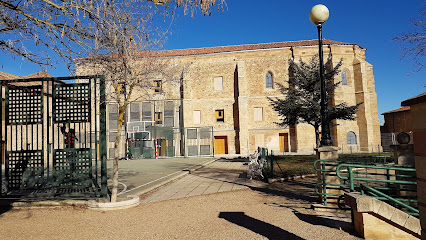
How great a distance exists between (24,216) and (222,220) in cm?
420

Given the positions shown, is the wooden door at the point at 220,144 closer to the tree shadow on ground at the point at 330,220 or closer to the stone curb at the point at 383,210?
the tree shadow on ground at the point at 330,220

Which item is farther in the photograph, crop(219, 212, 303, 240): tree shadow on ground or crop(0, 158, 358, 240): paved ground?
crop(0, 158, 358, 240): paved ground

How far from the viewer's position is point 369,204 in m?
3.63

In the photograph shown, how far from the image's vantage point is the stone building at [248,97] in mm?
32406

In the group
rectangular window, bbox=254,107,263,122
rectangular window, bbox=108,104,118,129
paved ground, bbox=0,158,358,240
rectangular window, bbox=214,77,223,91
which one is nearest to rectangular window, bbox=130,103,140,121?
rectangular window, bbox=108,104,118,129

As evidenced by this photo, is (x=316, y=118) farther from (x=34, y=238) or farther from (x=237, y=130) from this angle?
(x=34, y=238)

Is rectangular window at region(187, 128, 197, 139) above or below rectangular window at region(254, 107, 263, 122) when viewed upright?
below

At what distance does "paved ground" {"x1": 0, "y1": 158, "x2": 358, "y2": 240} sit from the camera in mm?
4520

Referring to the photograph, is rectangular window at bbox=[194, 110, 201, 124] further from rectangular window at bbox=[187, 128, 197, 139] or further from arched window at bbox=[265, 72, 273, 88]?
arched window at bbox=[265, 72, 273, 88]

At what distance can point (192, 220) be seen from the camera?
17.6ft

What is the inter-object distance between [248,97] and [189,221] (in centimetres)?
2955

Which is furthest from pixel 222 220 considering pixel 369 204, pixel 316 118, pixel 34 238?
pixel 316 118

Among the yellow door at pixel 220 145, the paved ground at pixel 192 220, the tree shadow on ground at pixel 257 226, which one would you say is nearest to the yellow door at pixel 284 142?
the yellow door at pixel 220 145

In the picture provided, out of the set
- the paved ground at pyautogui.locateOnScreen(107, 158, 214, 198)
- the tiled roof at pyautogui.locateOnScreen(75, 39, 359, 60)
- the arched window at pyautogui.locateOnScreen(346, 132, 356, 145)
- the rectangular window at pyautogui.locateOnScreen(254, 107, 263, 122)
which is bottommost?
the paved ground at pyautogui.locateOnScreen(107, 158, 214, 198)
